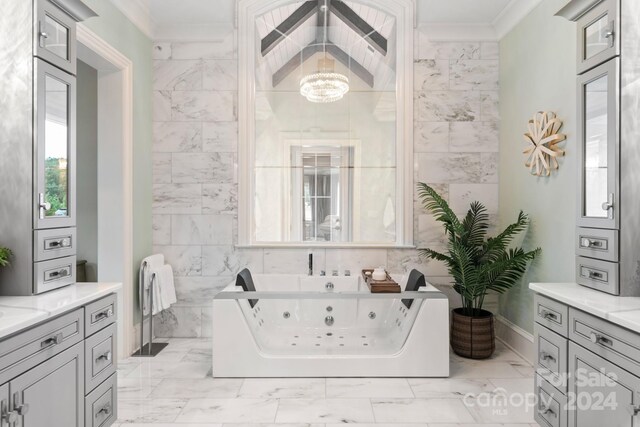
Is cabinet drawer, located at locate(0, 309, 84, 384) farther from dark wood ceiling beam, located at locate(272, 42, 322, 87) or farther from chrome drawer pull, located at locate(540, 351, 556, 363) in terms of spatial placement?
dark wood ceiling beam, located at locate(272, 42, 322, 87)

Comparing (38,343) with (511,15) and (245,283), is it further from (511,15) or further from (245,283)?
(511,15)

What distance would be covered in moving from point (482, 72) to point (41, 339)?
3.89 metres

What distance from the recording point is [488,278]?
327 cm

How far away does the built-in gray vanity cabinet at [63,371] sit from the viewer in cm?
142

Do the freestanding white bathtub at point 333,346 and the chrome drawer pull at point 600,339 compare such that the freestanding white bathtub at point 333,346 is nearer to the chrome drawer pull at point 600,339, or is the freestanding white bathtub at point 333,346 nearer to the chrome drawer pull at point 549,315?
the chrome drawer pull at point 549,315

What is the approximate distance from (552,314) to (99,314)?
219 centimetres

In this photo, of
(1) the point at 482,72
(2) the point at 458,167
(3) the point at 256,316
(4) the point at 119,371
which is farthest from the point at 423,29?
(4) the point at 119,371

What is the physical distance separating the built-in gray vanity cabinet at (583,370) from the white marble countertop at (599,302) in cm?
4

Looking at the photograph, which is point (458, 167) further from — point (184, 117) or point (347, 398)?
point (184, 117)

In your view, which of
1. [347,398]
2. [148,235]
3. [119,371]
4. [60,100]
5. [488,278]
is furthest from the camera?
[148,235]

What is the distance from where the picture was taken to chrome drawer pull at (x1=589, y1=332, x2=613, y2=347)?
160cm

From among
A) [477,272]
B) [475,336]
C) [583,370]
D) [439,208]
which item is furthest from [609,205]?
[439,208]

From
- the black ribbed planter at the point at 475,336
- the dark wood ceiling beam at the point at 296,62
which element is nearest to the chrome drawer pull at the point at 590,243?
the black ribbed planter at the point at 475,336

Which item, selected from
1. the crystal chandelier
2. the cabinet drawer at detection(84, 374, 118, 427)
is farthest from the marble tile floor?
the crystal chandelier
